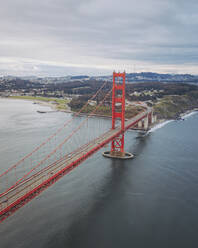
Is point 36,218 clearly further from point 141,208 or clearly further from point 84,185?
point 141,208

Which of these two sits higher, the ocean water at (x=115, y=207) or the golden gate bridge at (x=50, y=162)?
the golden gate bridge at (x=50, y=162)

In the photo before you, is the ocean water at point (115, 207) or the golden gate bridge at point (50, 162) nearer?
the golden gate bridge at point (50, 162)

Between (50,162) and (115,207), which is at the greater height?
(50,162)

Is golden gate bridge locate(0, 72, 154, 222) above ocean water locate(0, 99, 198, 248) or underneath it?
above

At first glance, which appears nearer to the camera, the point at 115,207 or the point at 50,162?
the point at 115,207

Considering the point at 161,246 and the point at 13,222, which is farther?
the point at 13,222

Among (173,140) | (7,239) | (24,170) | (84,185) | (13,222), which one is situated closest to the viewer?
(7,239)

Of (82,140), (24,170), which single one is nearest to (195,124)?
(82,140)

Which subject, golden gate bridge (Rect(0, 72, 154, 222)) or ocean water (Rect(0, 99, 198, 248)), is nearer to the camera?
golden gate bridge (Rect(0, 72, 154, 222))
